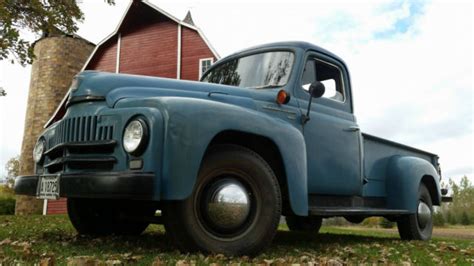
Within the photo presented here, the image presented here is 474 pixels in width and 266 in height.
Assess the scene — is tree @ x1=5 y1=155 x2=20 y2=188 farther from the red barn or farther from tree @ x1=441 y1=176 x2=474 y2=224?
tree @ x1=441 y1=176 x2=474 y2=224

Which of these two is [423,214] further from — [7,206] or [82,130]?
[7,206]


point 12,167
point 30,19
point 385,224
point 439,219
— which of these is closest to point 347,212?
point 30,19

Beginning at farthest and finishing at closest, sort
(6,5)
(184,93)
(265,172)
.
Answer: (6,5)
(184,93)
(265,172)

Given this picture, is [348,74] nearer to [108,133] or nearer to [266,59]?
[266,59]

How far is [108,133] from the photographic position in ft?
10.6

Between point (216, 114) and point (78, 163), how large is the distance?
1.11 meters

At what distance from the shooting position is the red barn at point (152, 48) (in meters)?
18.4

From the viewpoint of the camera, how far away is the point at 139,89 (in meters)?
3.68

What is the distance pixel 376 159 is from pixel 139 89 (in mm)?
3342

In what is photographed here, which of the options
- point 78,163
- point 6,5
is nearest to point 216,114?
point 78,163

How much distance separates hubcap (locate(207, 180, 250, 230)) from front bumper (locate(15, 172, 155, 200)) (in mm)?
520

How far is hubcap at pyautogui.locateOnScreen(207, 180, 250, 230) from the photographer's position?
10.5 feet

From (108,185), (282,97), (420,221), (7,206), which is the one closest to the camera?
(108,185)

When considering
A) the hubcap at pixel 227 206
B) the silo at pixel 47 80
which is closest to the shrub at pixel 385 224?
the silo at pixel 47 80
